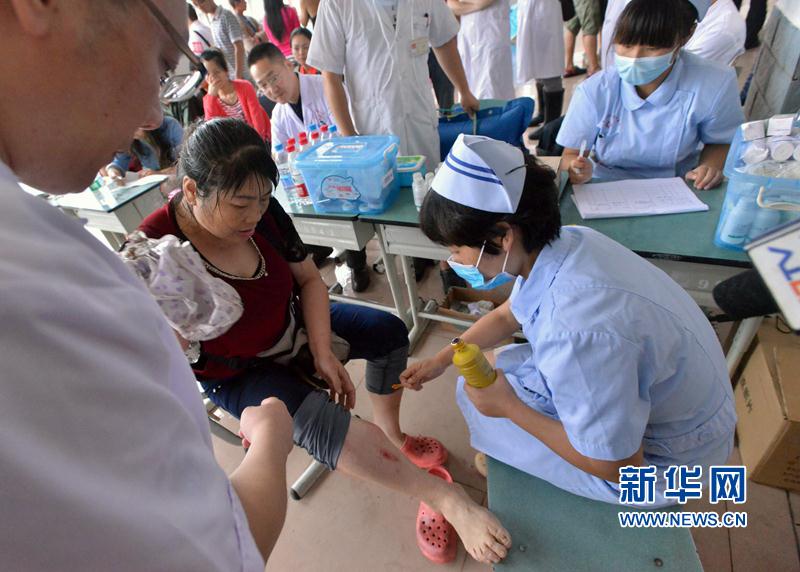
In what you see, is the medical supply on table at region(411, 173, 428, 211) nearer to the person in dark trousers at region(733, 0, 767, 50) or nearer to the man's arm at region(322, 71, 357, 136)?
the man's arm at region(322, 71, 357, 136)

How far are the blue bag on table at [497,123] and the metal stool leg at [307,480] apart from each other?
1849 millimetres

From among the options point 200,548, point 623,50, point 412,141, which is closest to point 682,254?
point 623,50

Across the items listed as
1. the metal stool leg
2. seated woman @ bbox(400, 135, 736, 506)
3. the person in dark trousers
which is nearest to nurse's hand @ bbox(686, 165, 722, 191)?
seated woman @ bbox(400, 135, 736, 506)

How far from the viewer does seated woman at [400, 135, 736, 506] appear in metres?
0.79

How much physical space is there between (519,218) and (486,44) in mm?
2933

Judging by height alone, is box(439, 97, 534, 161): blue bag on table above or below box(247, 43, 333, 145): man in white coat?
below

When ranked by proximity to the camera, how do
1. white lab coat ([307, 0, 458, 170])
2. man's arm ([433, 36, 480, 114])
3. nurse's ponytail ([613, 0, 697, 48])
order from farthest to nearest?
1. man's arm ([433, 36, 480, 114])
2. white lab coat ([307, 0, 458, 170])
3. nurse's ponytail ([613, 0, 697, 48])

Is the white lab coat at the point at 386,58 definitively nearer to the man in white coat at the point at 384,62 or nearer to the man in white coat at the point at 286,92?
the man in white coat at the point at 384,62

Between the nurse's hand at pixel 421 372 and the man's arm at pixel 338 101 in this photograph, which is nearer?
the nurse's hand at pixel 421 372

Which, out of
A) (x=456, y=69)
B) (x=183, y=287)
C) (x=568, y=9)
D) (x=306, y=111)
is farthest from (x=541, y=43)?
(x=183, y=287)

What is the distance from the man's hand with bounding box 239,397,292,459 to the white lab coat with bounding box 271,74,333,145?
2.18 metres

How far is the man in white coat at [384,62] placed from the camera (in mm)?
2043

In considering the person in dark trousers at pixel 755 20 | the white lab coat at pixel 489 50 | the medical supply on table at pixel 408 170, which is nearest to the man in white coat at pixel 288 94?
the medical supply on table at pixel 408 170

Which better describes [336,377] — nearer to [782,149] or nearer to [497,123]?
[782,149]
